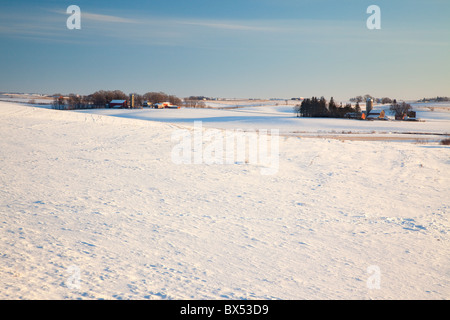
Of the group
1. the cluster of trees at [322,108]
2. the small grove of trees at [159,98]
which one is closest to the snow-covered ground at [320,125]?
the cluster of trees at [322,108]

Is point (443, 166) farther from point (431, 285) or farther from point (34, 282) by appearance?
point (34, 282)

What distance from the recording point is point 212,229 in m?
6.78

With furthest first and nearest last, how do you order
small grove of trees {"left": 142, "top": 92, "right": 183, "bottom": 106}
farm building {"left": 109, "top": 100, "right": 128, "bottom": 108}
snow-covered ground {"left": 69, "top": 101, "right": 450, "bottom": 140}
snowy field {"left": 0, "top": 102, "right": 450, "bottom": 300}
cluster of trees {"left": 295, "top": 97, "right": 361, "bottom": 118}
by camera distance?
small grove of trees {"left": 142, "top": 92, "right": 183, "bottom": 106} → farm building {"left": 109, "top": 100, "right": 128, "bottom": 108} → cluster of trees {"left": 295, "top": 97, "right": 361, "bottom": 118} → snow-covered ground {"left": 69, "top": 101, "right": 450, "bottom": 140} → snowy field {"left": 0, "top": 102, "right": 450, "bottom": 300}

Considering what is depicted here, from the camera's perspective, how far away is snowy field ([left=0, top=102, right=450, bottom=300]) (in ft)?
15.6

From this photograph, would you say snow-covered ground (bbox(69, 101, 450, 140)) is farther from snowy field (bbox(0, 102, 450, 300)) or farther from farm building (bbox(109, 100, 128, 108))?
snowy field (bbox(0, 102, 450, 300))

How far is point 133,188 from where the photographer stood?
929 cm

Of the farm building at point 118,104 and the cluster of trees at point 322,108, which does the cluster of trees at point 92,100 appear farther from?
the cluster of trees at point 322,108

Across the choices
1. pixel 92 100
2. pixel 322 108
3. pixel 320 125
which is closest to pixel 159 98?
pixel 92 100

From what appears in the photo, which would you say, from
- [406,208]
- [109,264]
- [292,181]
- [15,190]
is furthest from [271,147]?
[109,264]

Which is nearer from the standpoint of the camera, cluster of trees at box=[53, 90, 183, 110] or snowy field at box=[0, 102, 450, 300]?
snowy field at box=[0, 102, 450, 300]

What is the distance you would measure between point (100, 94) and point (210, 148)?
89.0 meters

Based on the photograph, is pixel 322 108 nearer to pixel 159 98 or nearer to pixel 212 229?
pixel 159 98

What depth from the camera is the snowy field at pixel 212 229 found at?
15.6 ft

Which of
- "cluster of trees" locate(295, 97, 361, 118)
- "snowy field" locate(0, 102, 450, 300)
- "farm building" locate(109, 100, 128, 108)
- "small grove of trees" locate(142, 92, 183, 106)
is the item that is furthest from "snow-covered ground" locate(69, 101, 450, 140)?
"small grove of trees" locate(142, 92, 183, 106)
